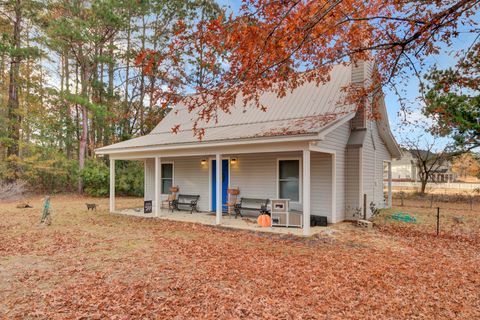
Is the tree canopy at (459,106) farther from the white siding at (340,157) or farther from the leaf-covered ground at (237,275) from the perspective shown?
the leaf-covered ground at (237,275)

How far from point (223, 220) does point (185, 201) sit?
3052mm

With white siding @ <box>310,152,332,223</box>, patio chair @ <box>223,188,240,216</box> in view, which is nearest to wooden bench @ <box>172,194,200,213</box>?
patio chair @ <box>223,188,240,216</box>

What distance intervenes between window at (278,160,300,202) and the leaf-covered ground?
1973 millimetres

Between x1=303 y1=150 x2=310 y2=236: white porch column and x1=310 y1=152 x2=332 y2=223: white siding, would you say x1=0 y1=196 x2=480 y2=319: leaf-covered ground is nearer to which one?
x1=303 y1=150 x2=310 y2=236: white porch column

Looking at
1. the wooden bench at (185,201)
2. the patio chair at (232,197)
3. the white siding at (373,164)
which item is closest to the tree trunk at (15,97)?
the wooden bench at (185,201)

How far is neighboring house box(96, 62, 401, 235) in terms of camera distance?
27.6 ft

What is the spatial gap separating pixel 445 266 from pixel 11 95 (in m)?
24.2

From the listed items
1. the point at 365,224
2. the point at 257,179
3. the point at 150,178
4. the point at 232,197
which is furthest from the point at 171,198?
the point at 365,224

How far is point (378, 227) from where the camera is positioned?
921cm

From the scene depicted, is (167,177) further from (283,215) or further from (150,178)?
(283,215)

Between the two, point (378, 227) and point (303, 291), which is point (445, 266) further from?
point (378, 227)

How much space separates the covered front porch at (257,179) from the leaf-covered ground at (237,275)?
1.18 metres

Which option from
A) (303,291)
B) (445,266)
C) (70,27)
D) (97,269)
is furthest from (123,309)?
(70,27)

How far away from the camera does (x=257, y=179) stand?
10.6m
